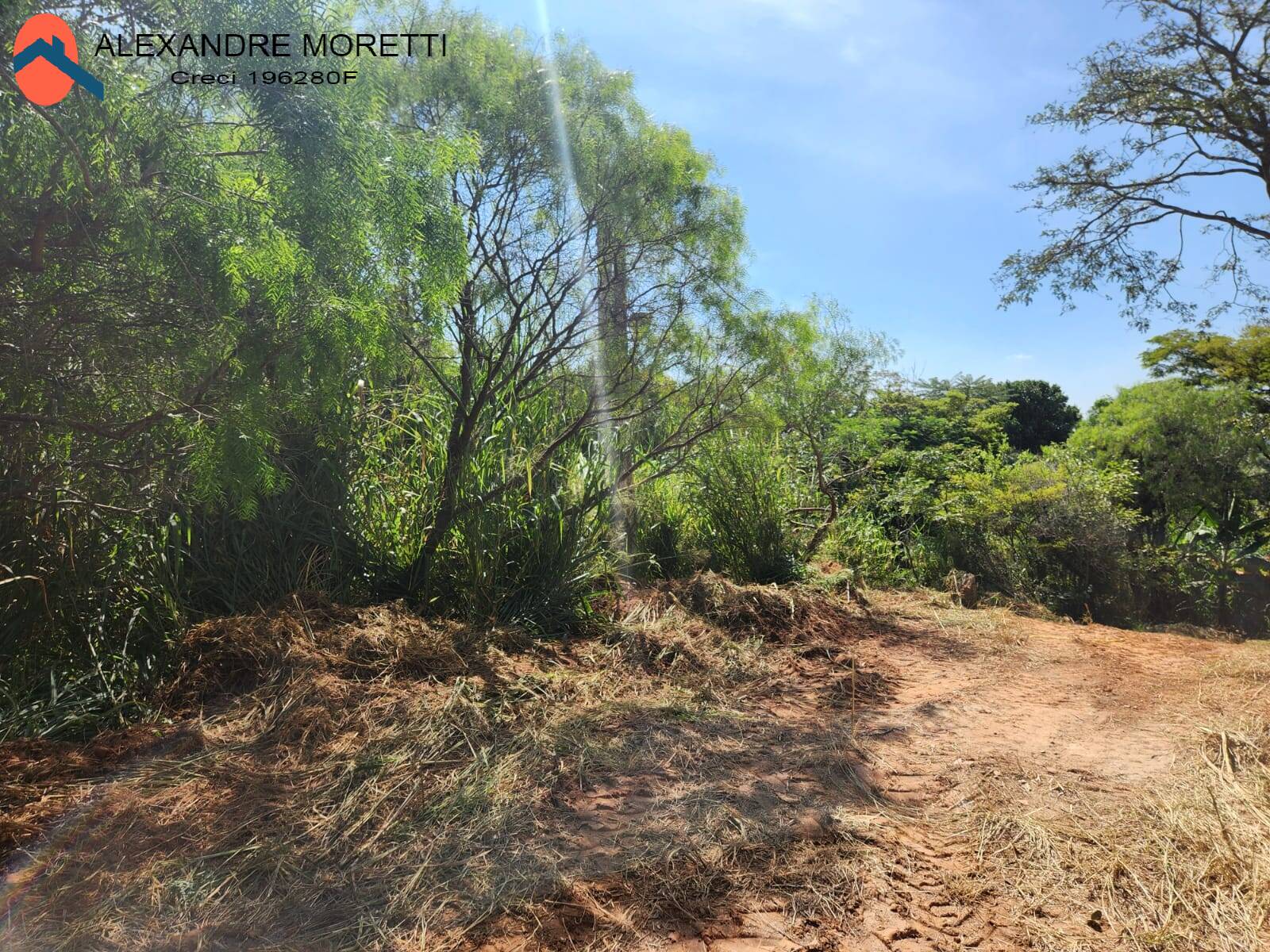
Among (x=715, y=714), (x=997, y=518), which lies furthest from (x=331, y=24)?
(x=997, y=518)

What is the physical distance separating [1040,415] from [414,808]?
16284 mm

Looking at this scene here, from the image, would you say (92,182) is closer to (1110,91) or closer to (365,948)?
(365,948)

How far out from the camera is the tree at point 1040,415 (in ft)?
50.7

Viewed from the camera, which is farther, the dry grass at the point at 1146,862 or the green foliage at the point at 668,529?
the green foliage at the point at 668,529

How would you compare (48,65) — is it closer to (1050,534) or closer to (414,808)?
(414,808)

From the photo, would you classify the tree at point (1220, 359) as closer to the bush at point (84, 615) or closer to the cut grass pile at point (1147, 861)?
the cut grass pile at point (1147, 861)

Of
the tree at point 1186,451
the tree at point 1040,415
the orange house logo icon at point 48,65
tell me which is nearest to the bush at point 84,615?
the orange house logo icon at point 48,65

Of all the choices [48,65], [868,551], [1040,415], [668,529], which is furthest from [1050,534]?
[1040,415]

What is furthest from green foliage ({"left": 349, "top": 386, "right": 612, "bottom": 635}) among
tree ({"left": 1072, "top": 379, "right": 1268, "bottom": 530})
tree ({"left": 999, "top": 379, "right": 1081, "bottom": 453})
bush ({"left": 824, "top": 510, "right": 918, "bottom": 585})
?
tree ({"left": 999, "top": 379, "right": 1081, "bottom": 453})

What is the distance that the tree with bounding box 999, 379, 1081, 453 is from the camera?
15453mm

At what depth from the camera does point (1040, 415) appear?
15602 mm

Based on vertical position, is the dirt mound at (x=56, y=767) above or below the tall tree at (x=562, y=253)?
below

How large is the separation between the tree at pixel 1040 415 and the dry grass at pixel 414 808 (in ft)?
45.8

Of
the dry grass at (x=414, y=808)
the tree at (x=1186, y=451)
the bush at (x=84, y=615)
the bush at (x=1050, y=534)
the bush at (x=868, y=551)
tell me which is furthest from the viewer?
the tree at (x=1186, y=451)
